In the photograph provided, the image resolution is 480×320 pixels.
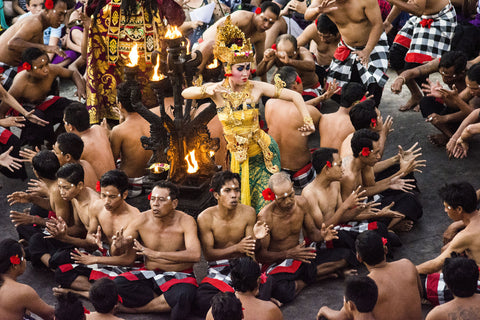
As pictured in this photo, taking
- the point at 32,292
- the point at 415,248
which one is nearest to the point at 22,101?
the point at 32,292

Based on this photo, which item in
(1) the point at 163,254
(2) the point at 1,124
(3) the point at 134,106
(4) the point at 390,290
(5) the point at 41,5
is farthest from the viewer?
(5) the point at 41,5

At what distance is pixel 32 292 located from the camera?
→ 186 inches

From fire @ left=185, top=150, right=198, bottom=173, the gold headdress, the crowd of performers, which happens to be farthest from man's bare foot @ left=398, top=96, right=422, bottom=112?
the gold headdress

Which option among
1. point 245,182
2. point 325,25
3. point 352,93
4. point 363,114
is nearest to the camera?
point 245,182

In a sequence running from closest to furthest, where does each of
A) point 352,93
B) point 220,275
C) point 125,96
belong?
point 220,275 < point 352,93 < point 125,96

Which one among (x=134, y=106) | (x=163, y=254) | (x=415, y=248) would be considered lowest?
(x=415, y=248)

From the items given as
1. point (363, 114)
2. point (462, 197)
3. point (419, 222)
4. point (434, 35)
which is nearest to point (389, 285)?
point (462, 197)

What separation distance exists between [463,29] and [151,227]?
4694 mm

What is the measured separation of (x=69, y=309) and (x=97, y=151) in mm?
2480

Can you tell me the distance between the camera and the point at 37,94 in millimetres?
7559

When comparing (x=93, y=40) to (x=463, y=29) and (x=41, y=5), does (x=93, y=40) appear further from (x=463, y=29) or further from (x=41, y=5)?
(x=463, y=29)

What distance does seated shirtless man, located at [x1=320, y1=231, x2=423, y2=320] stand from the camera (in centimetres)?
454

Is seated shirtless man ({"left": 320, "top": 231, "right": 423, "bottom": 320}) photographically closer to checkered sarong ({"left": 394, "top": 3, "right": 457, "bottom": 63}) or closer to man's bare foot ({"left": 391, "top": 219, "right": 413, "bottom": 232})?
man's bare foot ({"left": 391, "top": 219, "right": 413, "bottom": 232})

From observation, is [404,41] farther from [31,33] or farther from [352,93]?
[31,33]
